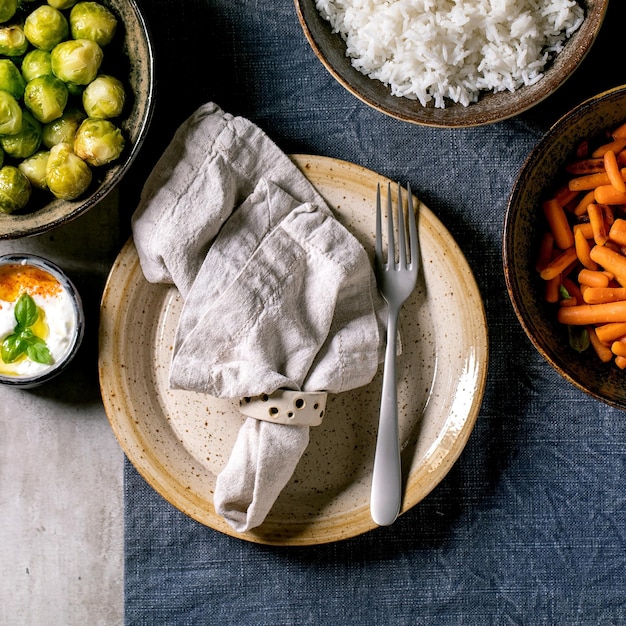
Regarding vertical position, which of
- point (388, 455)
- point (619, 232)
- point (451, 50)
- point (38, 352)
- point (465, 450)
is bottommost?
point (465, 450)

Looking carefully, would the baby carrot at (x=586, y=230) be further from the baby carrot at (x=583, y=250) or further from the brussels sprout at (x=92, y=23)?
the brussels sprout at (x=92, y=23)

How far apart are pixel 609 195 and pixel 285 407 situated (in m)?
0.82

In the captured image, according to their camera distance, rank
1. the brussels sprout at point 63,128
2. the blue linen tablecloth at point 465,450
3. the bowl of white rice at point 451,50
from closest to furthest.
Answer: the bowl of white rice at point 451,50
the brussels sprout at point 63,128
the blue linen tablecloth at point 465,450

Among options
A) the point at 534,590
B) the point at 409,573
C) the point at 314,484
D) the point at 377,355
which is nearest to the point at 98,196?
the point at 377,355

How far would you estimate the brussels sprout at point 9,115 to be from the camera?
148 cm

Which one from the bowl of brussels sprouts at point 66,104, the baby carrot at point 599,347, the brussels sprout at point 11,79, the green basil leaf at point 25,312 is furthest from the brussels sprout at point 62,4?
the baby carrot at point 599,347

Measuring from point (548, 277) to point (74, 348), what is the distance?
106cm

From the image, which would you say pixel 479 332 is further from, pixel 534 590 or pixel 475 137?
pixel 534 590

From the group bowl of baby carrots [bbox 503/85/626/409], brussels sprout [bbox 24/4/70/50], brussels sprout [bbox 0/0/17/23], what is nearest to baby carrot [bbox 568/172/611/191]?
bowl of baby carrots [bbox 503/85/626/409]

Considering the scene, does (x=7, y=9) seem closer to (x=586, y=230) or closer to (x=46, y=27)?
(x=46, y=27)

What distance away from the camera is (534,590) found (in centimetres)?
168

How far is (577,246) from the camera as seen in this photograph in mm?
1531

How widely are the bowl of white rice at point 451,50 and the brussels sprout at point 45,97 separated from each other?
0.53m

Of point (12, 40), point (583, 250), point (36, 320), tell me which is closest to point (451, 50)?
point (583, 250)
